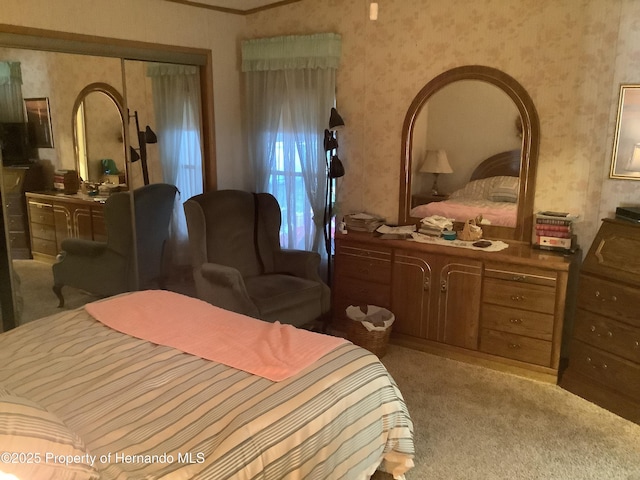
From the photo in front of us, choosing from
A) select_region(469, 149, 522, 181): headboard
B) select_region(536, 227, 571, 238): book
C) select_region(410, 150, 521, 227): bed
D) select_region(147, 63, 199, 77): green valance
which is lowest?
select_region(536, 227, 571, 238): book

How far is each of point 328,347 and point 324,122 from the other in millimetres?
2440

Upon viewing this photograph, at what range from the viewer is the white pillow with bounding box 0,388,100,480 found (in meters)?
1.33

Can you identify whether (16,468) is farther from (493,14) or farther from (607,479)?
(493,14)

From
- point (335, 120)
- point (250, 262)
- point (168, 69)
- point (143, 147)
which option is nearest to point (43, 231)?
point (143, 147)

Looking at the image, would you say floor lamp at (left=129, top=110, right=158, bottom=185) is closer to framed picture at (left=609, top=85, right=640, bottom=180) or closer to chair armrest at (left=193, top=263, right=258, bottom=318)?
chair armrest at (left=193, top=263, right=258, bottom=318)

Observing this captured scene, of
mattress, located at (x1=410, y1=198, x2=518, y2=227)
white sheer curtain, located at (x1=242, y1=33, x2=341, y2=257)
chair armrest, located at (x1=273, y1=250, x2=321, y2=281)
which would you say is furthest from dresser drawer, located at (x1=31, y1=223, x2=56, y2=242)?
mattress, located at (x1=410, y1=198, x2=518, y2=227)

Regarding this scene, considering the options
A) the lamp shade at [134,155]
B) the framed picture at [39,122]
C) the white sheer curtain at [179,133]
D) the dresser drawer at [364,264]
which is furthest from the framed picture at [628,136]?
the framed picture at [39,122]

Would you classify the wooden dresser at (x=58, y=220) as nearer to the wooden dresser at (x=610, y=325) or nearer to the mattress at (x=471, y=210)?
the mattress at (x=471, y=210)

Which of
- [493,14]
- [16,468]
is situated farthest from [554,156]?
[16,468]

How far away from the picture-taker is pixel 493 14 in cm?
358

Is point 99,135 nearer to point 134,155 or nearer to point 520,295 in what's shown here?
point 134,155

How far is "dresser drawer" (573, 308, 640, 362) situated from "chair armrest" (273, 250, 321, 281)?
5.88 ft

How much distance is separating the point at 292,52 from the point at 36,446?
362 centimetres

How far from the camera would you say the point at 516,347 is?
11.3 feet
